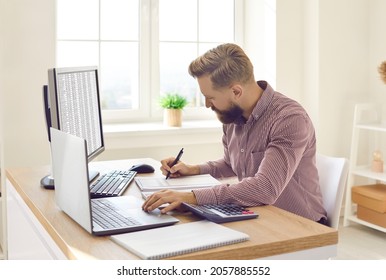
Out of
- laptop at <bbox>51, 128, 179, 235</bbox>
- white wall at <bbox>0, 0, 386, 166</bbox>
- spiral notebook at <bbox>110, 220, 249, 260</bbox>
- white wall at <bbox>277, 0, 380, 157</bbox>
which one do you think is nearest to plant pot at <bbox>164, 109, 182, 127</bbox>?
white wall at <bbox>0, 0, 386, 166</bbox>

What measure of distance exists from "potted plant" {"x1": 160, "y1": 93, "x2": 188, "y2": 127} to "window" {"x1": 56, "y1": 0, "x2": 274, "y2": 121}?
0.56 feet

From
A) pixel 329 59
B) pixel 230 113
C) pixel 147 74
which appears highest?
pixel 329 59

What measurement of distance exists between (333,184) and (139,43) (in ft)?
6.86

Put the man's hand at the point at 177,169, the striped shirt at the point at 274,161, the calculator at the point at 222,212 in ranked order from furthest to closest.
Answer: the man's hand at the point at 177,169 → the striped shirt at the point at 274,161 → the calculator at the point at 222,212

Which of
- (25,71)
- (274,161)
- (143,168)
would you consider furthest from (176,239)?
(25,71)

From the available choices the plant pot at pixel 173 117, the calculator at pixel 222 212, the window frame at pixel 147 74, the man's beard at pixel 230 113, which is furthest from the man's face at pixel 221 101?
the window frame at pixel 147 74

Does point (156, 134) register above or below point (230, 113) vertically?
below

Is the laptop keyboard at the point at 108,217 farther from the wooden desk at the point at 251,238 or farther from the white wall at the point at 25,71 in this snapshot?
the white wall at the point at 25,71

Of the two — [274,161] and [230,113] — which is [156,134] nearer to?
[230,113]

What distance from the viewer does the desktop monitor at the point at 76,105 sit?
5.96 ft

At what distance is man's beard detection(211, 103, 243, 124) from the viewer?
2061mm

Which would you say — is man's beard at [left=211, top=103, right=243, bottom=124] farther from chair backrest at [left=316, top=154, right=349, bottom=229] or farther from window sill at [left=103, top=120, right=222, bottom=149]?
window sill at [left=103, top=120, right=222, bottom=149]

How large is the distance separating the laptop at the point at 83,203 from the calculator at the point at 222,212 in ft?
0.26

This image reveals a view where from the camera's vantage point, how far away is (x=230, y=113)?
6.80 feet
